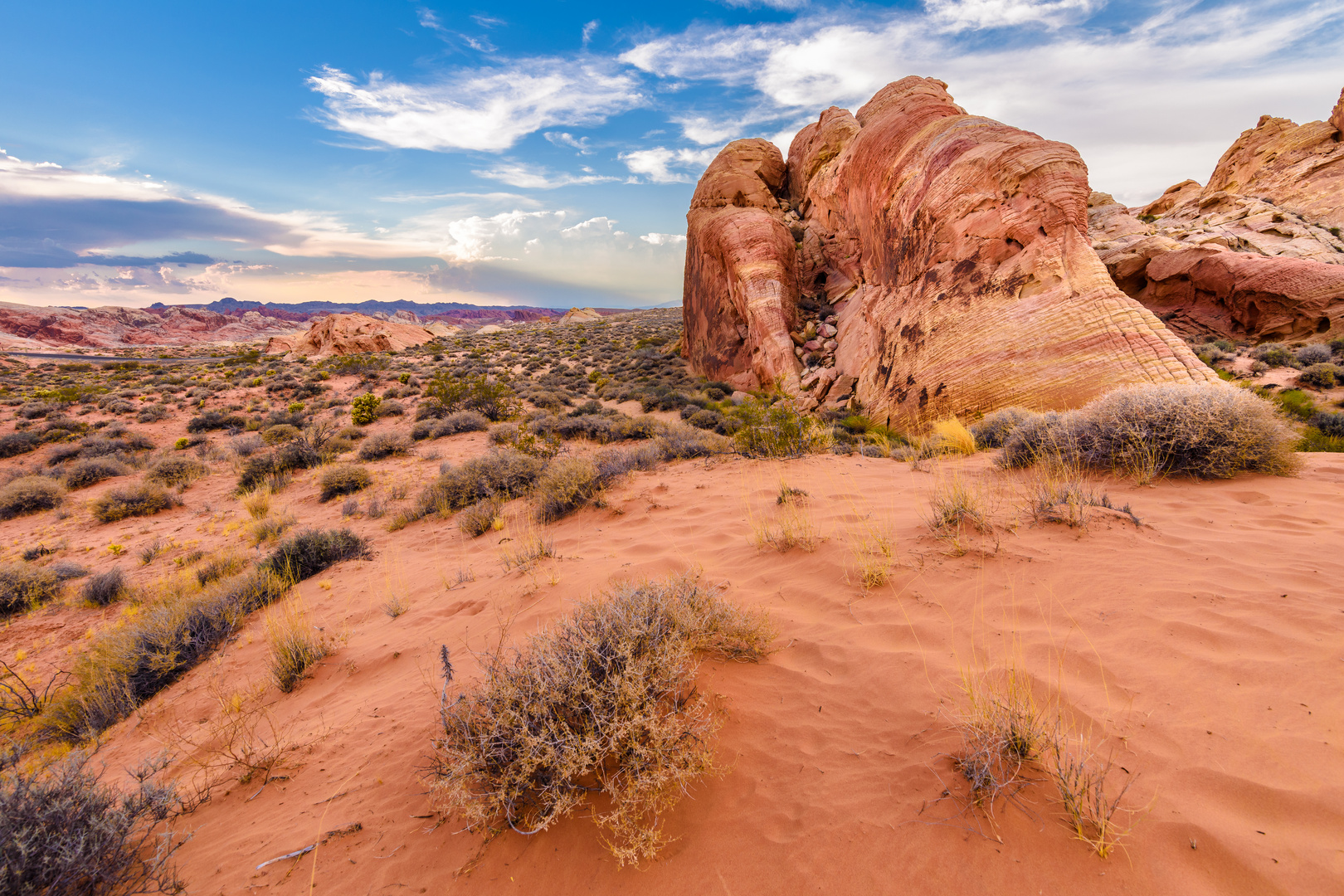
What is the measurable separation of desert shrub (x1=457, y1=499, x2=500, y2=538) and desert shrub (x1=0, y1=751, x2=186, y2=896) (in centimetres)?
410

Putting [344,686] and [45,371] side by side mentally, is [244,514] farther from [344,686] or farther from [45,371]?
[45,371]

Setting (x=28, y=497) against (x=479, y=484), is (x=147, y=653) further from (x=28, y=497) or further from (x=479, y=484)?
(x=28, y=497)

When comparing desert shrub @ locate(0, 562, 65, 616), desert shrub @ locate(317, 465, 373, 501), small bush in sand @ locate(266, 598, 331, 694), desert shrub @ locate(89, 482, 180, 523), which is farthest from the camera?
desert shrub @ locate(317, 465, 373, 501)

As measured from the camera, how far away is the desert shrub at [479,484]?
7.37 meters

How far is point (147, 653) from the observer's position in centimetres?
384

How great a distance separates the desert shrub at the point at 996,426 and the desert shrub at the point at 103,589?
11958 millimetres

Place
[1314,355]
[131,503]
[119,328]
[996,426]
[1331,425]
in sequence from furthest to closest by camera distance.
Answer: [119,328] < [1314,355] < [131,503] < [996,426] < [1331,425]

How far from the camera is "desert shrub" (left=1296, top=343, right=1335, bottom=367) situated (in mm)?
10008

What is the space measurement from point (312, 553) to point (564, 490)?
10.4ft

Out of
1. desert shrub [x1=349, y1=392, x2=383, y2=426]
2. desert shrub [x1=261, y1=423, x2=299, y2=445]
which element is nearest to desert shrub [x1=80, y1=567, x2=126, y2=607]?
desert shrub [x1=261, y1=423, x2=299, y2=445]

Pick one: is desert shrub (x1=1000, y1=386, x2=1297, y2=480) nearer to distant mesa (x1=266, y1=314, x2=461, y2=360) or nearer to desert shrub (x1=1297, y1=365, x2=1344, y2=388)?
desert shrub (x1=1297, y1=365, x2=1344, y2=388)

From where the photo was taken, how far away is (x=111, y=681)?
362 cm

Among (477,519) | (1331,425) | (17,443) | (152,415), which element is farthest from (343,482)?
(1331,425)

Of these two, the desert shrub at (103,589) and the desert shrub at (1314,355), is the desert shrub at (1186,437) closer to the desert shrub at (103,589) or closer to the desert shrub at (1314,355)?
the desert shrub at (1314,355)
